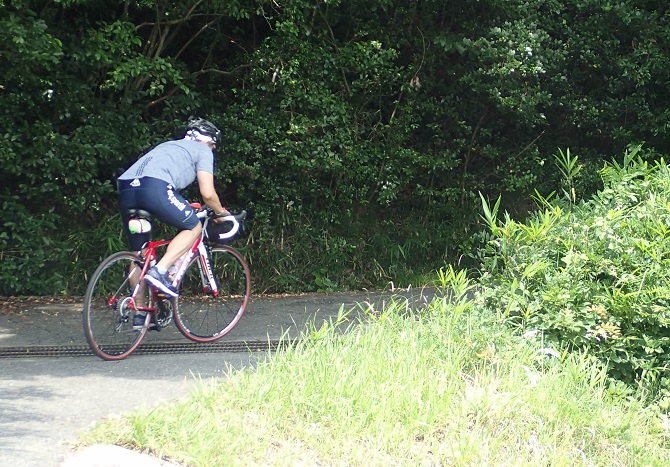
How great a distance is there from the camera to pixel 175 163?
697 centimetres

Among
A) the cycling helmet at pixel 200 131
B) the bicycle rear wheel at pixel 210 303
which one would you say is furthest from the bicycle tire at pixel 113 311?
the cycling helmet at pixel 200 131

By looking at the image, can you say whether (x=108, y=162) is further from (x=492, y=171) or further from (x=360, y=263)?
(x=492, y=171)

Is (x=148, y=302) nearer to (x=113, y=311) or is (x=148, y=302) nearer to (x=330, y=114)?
(x=113, y=311)

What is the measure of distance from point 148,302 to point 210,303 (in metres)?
A: 1.26

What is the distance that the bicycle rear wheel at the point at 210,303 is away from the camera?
7633 mm

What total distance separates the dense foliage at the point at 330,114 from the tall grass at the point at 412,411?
457 centimetres

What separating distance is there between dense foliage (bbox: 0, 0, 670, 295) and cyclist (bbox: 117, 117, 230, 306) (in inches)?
81.9

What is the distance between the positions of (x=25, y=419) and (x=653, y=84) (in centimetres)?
898

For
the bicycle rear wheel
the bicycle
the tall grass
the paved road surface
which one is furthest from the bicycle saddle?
the tall grass

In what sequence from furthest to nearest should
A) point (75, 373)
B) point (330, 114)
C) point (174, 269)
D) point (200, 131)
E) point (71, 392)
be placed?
point (330, 114), point (200, 131), point (174, 269), point (75, 373), point (71, 392)

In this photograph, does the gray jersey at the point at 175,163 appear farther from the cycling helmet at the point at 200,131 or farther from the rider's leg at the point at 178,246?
the rider's leg at the point at 178,246

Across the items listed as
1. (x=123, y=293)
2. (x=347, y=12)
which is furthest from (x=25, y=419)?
(x=347, y=12)

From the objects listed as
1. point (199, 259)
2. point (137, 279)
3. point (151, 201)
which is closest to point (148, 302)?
point (137, 279)

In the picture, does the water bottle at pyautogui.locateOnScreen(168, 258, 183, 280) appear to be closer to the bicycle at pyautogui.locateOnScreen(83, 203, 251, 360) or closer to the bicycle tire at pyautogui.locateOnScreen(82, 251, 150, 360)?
the bicycle at pyautogui.locateOnScreen(83, 203, 251, 360)
